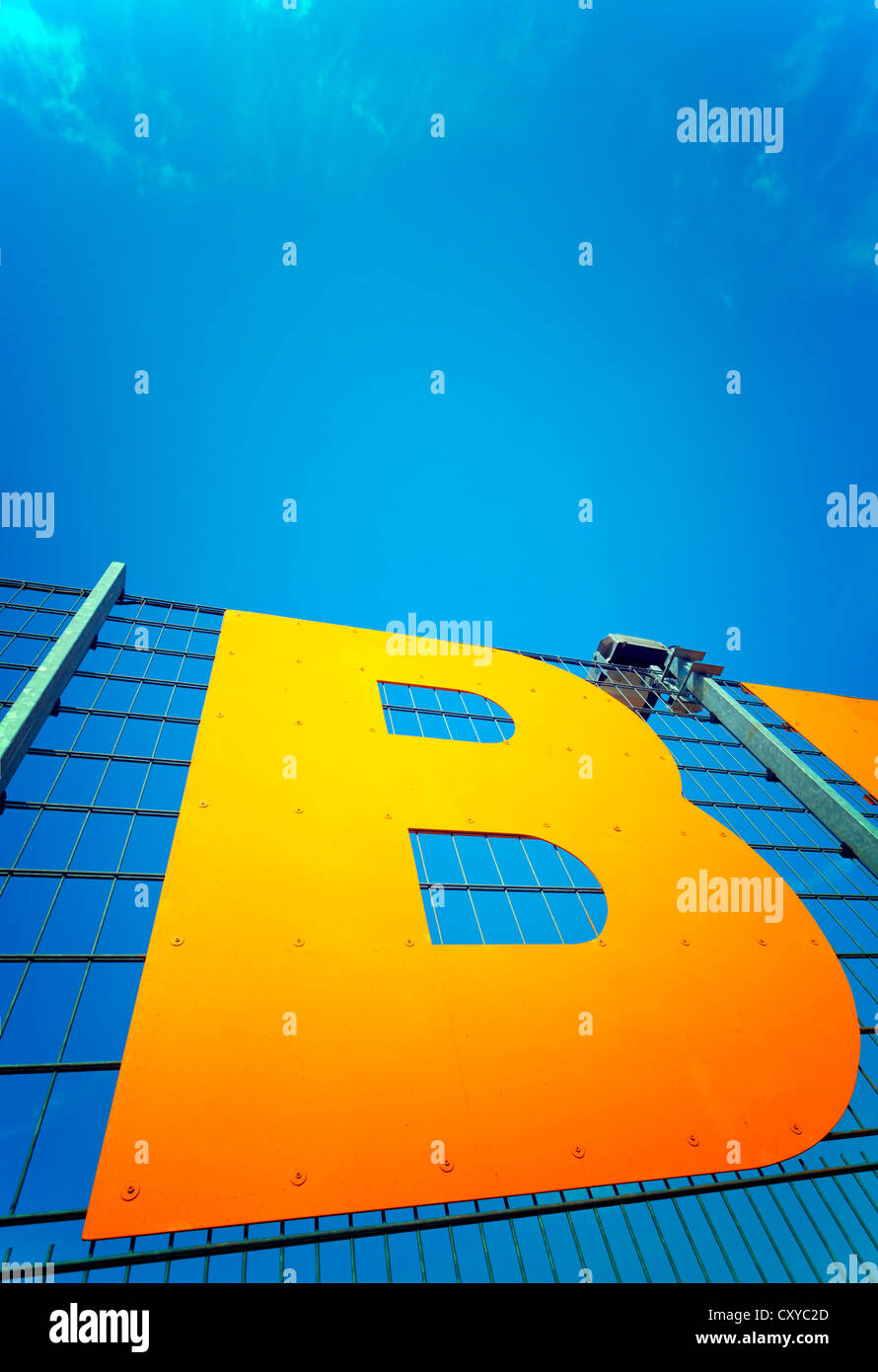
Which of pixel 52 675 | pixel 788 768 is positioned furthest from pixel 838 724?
pixel 52 675

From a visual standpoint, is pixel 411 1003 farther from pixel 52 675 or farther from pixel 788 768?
pixel 788 768

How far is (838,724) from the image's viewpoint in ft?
37.3

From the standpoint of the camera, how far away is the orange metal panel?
411 inches

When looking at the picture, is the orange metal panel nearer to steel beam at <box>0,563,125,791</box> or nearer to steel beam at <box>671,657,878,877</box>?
steel beam at <box>671,657,878,877</box>

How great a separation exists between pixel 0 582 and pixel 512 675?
21.0ft

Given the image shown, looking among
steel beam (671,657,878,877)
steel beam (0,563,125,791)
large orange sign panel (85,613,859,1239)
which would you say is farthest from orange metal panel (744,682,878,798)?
steel beam (0,563,125,791)

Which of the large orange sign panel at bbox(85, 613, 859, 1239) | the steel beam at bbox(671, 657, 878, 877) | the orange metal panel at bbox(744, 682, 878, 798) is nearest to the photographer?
the large orange sign panel at bbox(85, 613, 859, 1239)

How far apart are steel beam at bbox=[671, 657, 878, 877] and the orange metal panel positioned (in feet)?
2.55

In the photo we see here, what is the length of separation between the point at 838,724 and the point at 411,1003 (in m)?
9.59

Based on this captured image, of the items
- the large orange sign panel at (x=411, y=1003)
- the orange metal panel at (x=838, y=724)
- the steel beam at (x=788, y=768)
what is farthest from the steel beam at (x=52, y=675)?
the orange metal panel at (x=838, y=724)

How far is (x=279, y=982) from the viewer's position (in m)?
4.84

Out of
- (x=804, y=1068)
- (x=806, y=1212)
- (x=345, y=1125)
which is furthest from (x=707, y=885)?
(x=345, y=1125)
